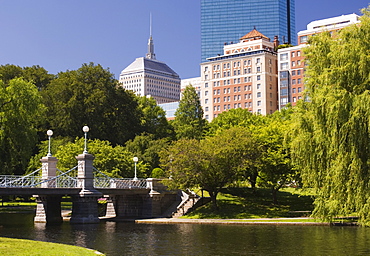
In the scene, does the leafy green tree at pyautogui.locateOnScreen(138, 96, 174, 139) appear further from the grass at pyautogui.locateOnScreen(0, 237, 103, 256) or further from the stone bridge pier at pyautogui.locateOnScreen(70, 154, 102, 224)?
the grass at pyautogui.locateOnScreen(0, 237, 103, 256)

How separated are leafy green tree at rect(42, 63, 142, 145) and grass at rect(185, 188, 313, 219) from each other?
93.0 ft

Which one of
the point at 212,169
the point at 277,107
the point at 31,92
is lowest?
the point at 212,169

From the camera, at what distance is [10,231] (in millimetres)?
46312

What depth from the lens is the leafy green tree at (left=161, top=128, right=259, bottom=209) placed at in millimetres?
59938

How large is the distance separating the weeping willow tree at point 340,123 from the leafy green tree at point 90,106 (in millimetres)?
57582

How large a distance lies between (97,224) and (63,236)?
11.9 m

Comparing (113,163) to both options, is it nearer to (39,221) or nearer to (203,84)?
(39,221)

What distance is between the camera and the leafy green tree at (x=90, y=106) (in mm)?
88625

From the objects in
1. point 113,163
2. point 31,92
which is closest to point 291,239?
point 113,163

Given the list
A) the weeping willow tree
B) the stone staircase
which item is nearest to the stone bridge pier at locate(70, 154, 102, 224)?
the stone staircase

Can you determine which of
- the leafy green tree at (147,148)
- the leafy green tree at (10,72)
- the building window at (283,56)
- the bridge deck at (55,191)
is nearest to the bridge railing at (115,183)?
the bridge deck at (55,191)

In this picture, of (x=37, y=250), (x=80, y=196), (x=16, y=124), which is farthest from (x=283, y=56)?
(x=37, y=250)

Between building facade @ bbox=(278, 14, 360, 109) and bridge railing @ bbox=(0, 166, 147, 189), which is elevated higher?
building facade @ bbox=(278, 14, 360, 109)

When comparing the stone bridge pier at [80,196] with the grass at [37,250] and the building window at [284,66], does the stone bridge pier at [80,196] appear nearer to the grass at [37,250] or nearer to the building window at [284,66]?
the grass at [37,250]
